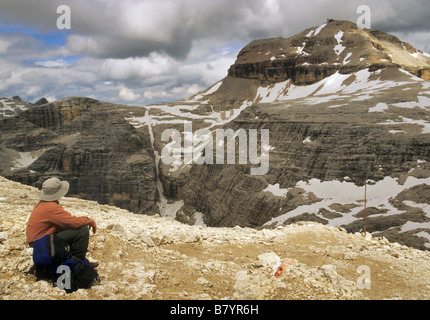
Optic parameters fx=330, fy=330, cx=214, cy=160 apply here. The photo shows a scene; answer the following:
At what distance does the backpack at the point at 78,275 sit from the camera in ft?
18.5

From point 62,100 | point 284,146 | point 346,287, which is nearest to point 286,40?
point 62,100

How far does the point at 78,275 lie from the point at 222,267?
315 centimetres

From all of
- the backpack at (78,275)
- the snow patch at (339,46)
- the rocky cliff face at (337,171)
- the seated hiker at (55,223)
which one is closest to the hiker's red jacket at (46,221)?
the seated hiker at (55,223)

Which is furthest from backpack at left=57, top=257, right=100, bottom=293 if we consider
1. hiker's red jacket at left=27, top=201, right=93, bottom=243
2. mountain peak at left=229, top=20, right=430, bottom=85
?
mountain peak at left=229, top=20, right=430, bottom=85

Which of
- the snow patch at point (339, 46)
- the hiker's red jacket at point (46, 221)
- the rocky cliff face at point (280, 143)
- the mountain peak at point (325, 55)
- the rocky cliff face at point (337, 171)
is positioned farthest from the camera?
the snow patch at point (339, 46)

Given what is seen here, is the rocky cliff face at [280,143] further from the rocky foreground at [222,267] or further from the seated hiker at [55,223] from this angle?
the seated hiker at [55,223]

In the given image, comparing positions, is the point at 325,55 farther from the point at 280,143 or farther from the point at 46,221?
the point at 46,221

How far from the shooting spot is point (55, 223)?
5953 millimetres

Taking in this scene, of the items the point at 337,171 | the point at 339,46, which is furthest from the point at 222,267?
the point at 339,46

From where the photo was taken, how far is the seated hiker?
19.5 feet

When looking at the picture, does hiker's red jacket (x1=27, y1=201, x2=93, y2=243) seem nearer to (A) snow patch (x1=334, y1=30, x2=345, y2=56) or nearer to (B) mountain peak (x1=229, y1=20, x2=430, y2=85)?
(B) mountain peak (x1=229, y1=20, x2=430, y2=85)

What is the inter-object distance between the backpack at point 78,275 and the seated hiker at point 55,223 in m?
0.21
